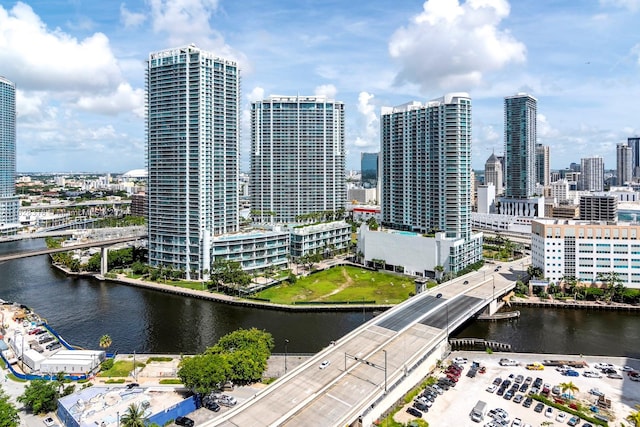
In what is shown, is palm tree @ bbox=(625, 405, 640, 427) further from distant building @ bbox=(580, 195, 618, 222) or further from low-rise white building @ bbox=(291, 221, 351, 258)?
distant building @ bbox=(580, 195, 618, 222)

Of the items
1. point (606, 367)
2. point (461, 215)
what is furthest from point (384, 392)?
point (461, 215)

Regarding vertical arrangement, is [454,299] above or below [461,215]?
below

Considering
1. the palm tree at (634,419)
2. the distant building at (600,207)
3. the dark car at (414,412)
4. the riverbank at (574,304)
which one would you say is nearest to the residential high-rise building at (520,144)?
the distant building at (600,207)

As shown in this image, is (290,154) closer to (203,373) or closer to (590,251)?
(590,251)

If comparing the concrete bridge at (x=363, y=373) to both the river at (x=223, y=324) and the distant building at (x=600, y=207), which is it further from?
the distant building at (x=600, y=207)

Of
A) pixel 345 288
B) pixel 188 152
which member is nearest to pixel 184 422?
pixel 345 288

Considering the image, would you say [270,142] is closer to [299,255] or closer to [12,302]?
[299,255]

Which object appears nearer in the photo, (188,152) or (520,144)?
(188,152)
